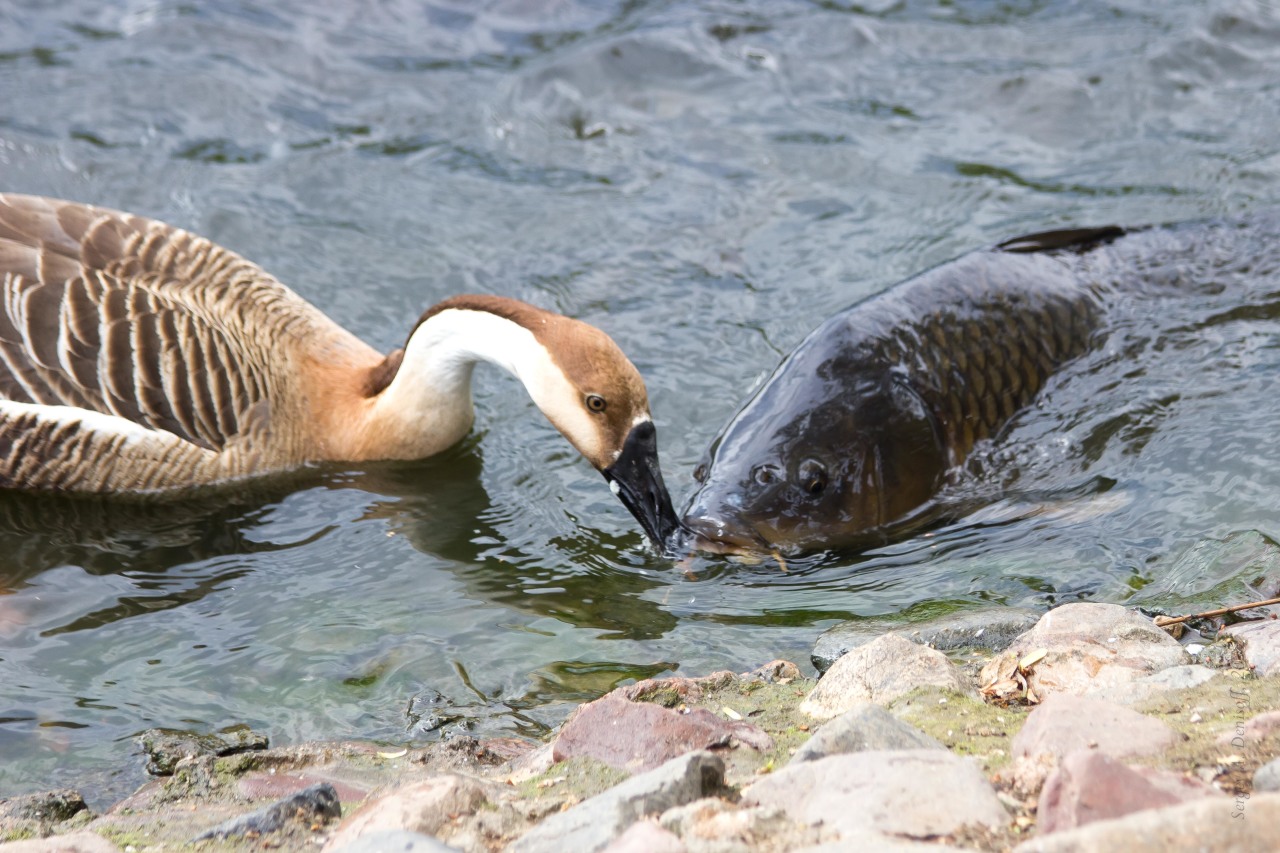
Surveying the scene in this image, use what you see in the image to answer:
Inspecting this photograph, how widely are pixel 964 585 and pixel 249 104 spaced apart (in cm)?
605

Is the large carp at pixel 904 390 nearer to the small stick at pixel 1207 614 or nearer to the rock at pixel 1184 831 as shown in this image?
the small stick at pixel 1207 614

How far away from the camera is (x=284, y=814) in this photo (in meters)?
3.06

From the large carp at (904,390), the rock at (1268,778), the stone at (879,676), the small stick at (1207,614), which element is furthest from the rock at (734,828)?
the large carp at (904,390)

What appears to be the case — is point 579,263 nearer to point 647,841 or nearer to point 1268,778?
point 647,841

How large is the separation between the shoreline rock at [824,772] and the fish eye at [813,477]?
1088mm

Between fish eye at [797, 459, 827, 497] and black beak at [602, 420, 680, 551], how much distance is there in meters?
0.51

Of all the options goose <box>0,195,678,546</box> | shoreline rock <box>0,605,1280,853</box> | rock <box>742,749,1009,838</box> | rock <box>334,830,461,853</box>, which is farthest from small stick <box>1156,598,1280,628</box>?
rock <box>334,830,461,853</box>

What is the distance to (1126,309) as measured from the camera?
6.41 m

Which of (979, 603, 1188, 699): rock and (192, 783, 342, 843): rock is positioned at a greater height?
(979, 603, 1188, 699): rock

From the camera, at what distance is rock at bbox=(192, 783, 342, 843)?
3010 mm

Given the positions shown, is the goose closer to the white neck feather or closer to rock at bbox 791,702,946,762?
the white neck feather

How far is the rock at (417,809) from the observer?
2875 millimetres

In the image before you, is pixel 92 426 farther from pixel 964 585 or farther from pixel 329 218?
pixel 964 585

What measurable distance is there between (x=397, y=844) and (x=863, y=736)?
100 cm
